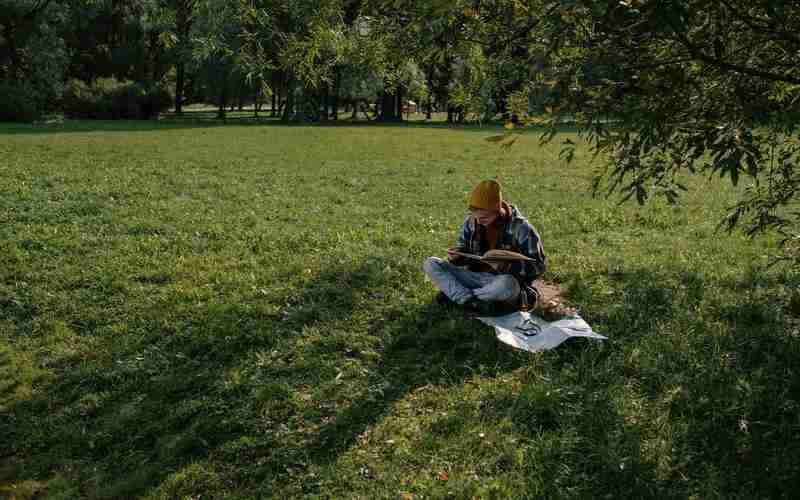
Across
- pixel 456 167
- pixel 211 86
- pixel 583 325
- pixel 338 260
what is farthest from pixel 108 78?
pixel 583 325

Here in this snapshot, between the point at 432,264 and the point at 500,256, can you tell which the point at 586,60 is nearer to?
the point at 500,256

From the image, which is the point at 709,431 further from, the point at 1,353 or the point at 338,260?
the point at 1,353

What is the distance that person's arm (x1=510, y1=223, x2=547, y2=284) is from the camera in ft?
20.3

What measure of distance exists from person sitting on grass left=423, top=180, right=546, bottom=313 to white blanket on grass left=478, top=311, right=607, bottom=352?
19cm

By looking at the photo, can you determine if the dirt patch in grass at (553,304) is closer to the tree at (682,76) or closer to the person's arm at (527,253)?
the person's arm at (527,253)

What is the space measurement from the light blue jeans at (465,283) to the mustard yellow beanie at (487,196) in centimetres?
66

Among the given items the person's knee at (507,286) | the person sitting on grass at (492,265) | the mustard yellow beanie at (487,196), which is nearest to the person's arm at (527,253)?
the person sitting on grass at (492,265)

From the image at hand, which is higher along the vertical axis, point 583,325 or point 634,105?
point 634,105

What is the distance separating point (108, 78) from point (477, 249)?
4914 cm

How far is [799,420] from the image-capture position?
4.60m

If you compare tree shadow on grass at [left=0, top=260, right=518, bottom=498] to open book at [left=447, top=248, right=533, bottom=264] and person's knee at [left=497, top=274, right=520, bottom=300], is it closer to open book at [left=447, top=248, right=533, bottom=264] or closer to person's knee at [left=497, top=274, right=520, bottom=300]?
person's knee at [left=497, top=274, right=520, bottom=300]

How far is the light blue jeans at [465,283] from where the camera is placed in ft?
20.2

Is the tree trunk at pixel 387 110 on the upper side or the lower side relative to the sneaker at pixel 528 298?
upper

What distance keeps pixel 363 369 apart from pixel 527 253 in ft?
6.06
